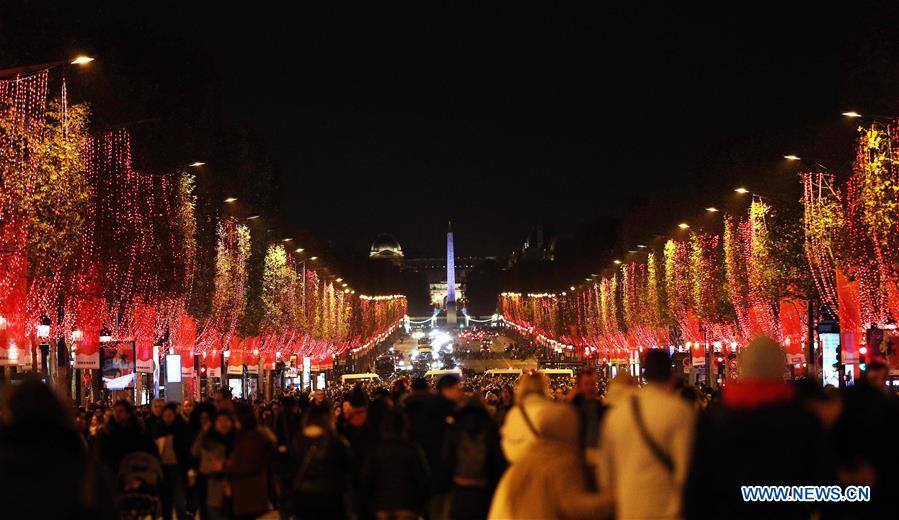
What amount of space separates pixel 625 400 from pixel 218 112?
203 feet

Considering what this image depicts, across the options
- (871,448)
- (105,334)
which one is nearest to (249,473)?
(871,448)

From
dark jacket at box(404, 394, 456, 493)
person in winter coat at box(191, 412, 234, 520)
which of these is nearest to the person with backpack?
person in winter coat at box(191, 412, 234, 520)

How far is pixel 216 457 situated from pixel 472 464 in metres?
4.15

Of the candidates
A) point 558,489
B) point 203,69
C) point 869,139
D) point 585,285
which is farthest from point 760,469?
point 585,285

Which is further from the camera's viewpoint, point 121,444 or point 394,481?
point 121,444

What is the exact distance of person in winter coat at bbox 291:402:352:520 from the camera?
14.9m

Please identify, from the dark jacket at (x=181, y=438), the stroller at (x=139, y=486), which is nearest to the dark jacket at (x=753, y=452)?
the stroller at (x=139, y=486)

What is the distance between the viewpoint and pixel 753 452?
8.58 metres

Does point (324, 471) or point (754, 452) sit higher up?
point (754, 452)

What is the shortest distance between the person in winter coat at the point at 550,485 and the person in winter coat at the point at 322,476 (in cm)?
493

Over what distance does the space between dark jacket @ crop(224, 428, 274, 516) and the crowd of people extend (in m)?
0.01

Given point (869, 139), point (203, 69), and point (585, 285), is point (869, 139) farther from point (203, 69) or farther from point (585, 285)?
point (585, 285)

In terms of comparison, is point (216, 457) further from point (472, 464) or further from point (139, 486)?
point (472, 464)

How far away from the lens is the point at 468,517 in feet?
46.4
